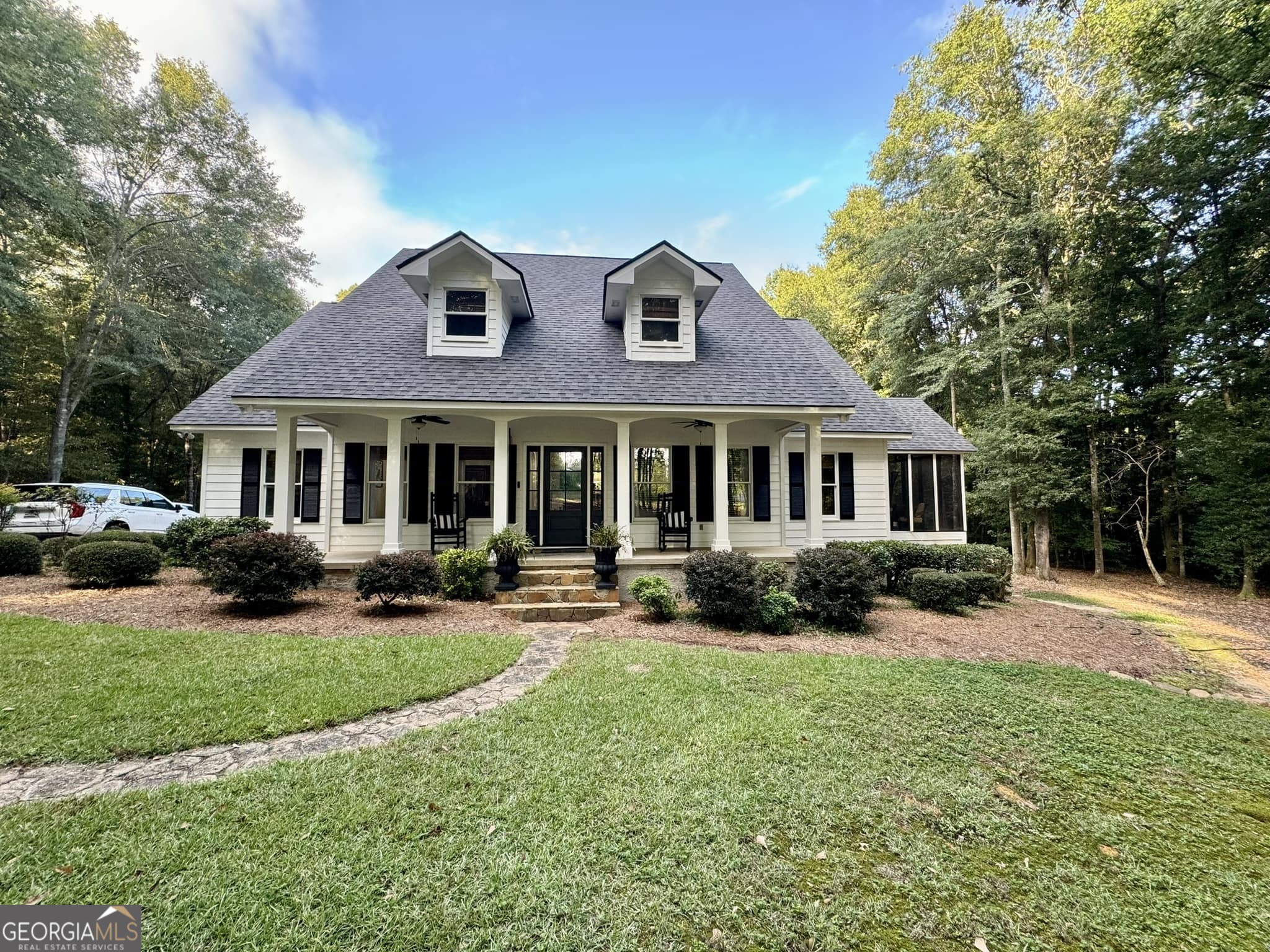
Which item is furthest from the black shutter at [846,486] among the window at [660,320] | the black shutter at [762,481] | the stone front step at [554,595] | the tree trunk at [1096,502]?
the tree trunk at [1096,502]

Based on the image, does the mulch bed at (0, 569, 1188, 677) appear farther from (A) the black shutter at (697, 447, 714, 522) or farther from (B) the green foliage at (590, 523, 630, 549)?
(A) the black shutter at (697, 447, 714, 522)

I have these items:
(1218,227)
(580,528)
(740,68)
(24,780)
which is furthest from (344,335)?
(1218,227)

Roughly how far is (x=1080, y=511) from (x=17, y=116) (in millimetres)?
34195

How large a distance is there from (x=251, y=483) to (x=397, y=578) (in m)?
7.28

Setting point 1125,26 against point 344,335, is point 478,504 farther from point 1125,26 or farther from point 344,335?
point 1125,26

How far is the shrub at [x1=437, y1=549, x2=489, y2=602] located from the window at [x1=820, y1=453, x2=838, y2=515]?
8.11 m

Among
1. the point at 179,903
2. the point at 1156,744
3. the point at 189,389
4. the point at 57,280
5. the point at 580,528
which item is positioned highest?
the point at 57,280

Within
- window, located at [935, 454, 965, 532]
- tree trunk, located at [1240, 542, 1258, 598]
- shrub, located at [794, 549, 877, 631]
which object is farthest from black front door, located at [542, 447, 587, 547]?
tree trunk, located at [1240, 542, 1258, 598]

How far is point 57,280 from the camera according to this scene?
18.8 meters

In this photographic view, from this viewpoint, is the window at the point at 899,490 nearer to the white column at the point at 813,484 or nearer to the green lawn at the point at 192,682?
the white column at the point at 813,484

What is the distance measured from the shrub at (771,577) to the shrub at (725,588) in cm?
21

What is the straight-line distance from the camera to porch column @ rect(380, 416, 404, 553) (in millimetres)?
8547

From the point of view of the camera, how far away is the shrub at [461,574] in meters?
8.02

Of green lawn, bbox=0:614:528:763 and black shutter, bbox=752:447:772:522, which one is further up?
black shutter, bbox=752:447:772:522
